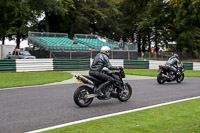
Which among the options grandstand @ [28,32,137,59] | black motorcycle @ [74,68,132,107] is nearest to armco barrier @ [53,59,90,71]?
grandstand @ [28,32,137,59]

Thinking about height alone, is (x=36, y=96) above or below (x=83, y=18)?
below

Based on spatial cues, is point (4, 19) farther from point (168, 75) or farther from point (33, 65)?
point (168, 75)

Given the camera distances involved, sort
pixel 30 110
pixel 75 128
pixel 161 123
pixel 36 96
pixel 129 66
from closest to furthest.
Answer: pixel 75 128
pixel 161 123
pixel 30 110
pixel 36 96
pixel 129 66

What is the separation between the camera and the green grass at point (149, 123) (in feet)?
17.3

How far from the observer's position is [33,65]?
23.0m

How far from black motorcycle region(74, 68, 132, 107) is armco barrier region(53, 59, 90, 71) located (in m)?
15.3

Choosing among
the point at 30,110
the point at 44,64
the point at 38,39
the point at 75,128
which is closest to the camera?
the point at 75,128

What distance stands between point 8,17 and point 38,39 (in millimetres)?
14608

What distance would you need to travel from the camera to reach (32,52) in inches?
1307

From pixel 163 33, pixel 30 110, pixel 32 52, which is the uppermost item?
pixel 163 33

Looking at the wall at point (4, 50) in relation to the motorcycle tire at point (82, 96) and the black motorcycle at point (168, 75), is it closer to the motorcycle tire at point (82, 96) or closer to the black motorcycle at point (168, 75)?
the black motorcycle at point (168, 75)

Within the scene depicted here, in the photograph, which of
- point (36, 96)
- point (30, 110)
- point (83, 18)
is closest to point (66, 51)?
point (83, 18)

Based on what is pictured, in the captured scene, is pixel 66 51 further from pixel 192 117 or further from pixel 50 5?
pixel 192 117

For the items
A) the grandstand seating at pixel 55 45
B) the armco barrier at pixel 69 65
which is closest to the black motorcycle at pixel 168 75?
the armco barrier at pixel 69 65
